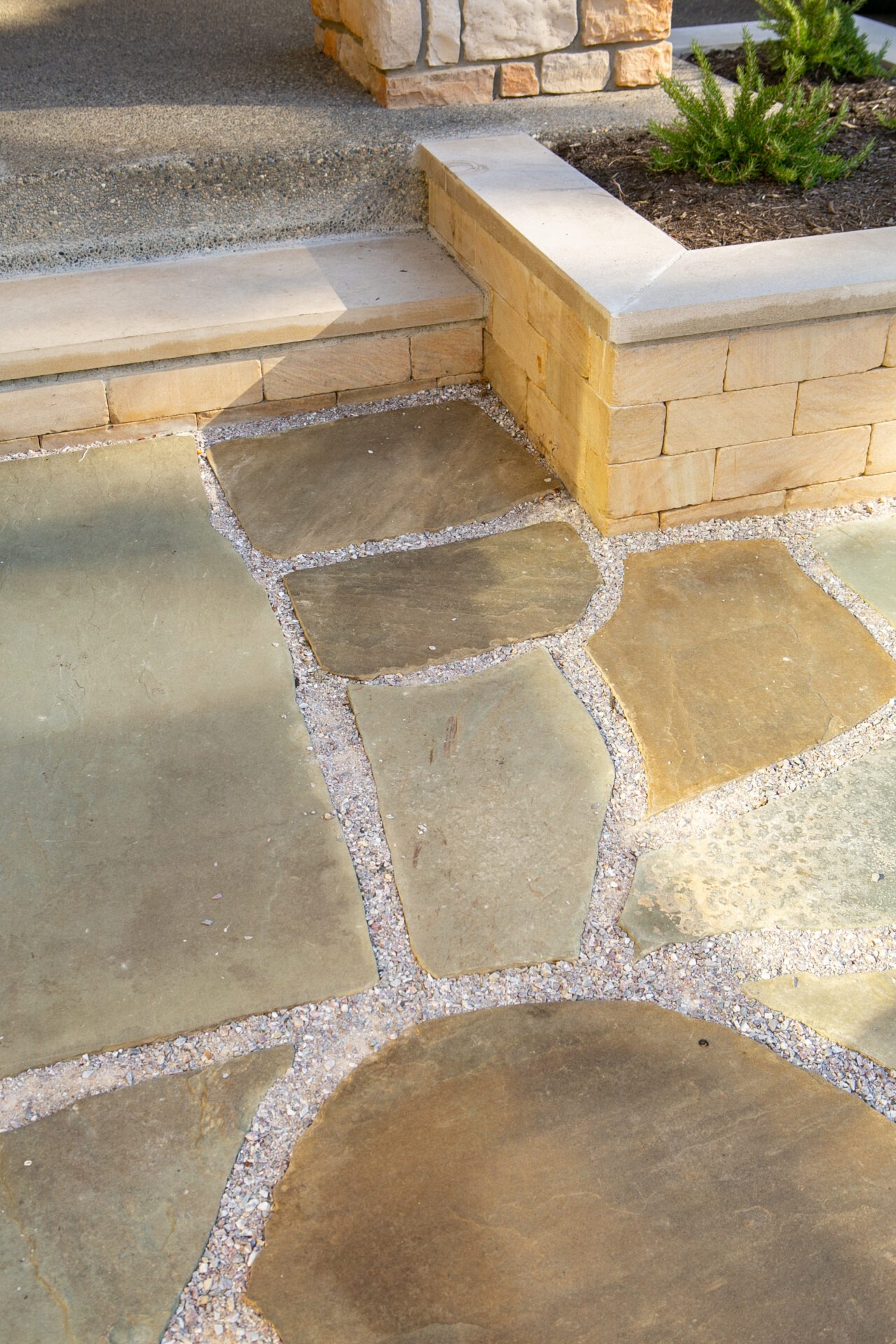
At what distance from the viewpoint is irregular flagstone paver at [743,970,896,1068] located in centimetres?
161

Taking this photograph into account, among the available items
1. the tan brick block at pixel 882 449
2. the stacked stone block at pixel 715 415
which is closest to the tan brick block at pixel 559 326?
Result: the stacked stone block at pixel 715 415

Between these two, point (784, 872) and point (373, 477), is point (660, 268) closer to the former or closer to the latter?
point (373, 477)

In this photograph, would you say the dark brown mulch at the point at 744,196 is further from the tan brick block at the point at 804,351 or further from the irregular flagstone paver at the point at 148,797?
the irregular flagstone paver at the point at 148,797

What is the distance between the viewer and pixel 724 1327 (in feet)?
4.30

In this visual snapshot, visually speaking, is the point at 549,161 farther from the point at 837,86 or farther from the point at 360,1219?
the point at 360,1219

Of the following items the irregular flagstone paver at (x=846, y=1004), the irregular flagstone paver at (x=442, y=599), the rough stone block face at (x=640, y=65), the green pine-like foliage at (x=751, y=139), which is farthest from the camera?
the rough stone block face at (x=640, y=65)

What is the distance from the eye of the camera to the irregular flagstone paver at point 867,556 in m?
2.47

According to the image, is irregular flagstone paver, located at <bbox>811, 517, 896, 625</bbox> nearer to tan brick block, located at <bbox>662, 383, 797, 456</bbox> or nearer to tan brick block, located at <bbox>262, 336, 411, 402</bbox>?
tan brick block, located at <bbox>662, 383, 797, 456</bbox>

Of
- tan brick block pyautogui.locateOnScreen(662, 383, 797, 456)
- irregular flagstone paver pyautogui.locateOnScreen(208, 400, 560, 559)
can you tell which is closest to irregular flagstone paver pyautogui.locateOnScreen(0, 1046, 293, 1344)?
irregular flagstone paver pyautogui.locateOnScreen(208, 400, 560, 559)

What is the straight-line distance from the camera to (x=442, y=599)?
2475 millimetres

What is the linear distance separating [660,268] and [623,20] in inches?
70.8

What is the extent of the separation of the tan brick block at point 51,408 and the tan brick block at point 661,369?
1304mm

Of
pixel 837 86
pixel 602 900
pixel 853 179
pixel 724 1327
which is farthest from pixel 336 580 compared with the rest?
pixel 837 86

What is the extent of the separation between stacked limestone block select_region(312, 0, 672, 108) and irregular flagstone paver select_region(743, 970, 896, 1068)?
3202 millimetres
